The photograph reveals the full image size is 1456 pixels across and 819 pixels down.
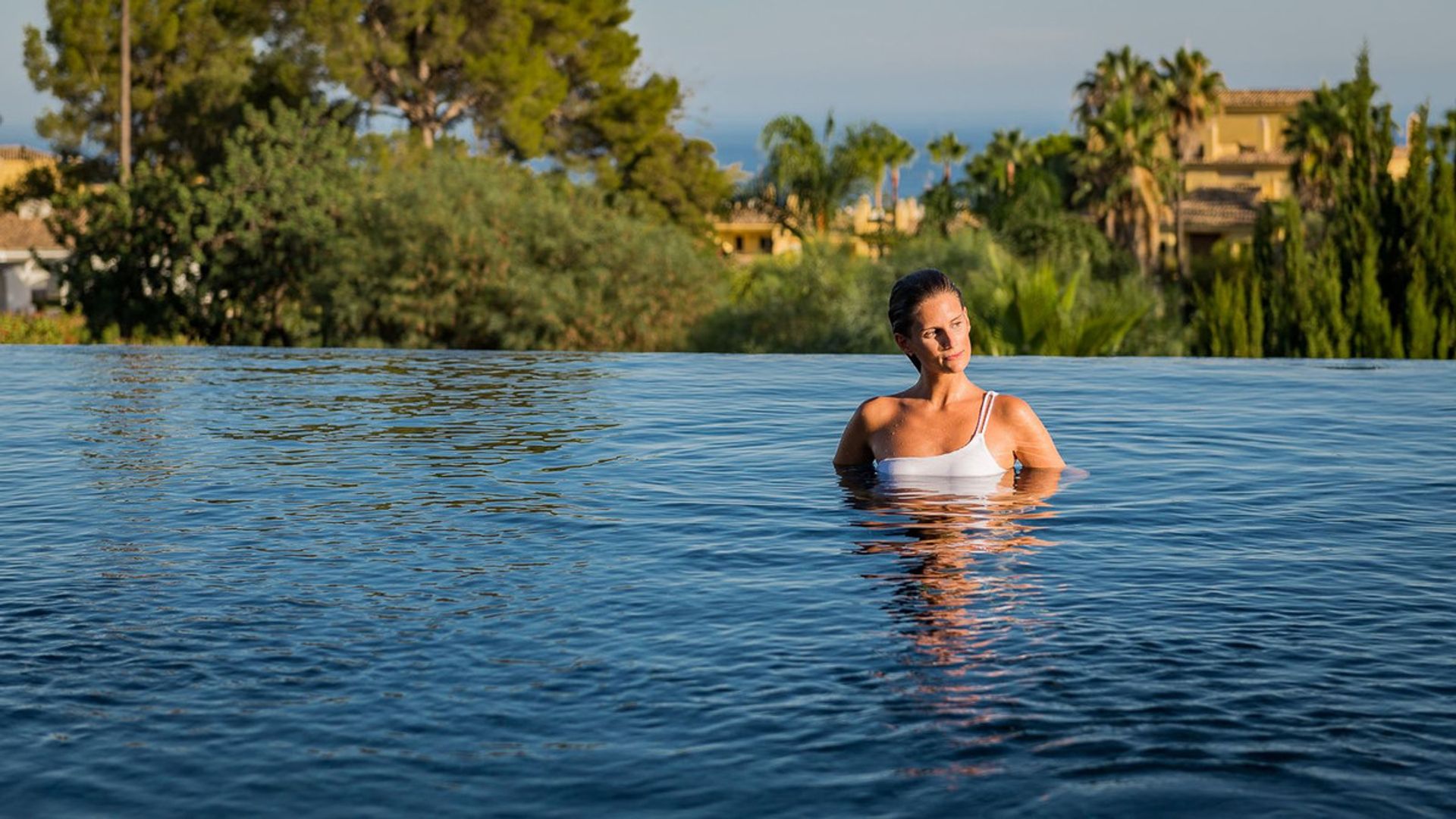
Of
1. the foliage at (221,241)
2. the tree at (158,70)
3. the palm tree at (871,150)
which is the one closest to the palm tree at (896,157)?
the palm tree at (871,150)

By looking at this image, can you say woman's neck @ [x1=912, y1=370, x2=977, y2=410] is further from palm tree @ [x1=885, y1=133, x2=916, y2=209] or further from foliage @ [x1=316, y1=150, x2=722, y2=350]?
palm tree @ [x1=885, y1=133, x2=916, y2=209]

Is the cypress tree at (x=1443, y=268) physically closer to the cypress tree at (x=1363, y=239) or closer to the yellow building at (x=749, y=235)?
the cypress tree at (x=1363, y=239)

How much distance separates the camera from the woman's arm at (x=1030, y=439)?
25.9 ft

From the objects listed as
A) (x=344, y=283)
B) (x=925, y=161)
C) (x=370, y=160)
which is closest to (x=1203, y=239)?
(x=925, y=161)

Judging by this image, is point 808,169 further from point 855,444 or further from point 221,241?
point 855,444

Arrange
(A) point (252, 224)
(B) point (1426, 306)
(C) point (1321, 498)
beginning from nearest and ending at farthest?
1. (C) point (1321, 498)
2. (B) point (1426, 306)
3. (A) point (252, 224)

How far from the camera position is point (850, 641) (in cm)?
523

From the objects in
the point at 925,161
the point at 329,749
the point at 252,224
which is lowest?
the point at 329,749

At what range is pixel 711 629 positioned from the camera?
5.45 m

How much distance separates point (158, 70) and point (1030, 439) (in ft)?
166

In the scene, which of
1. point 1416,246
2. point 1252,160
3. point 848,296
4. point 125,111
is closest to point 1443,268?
point 1416,246

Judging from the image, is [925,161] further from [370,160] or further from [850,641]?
[850,641]

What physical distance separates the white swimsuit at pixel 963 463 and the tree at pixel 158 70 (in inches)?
1807

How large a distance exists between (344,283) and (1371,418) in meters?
23.7
